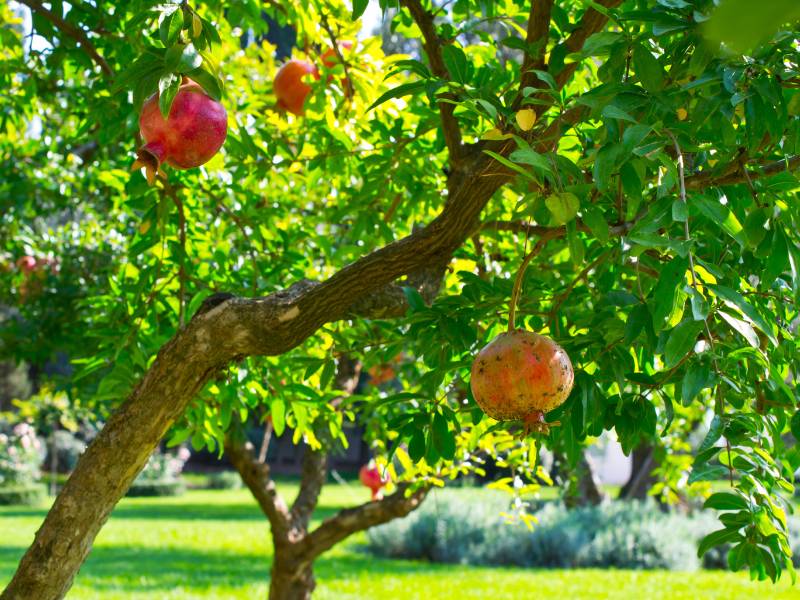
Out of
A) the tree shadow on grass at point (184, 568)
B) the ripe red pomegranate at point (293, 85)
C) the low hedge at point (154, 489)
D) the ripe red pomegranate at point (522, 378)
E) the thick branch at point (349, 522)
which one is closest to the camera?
the ripe red pomegranate at point (522, 378)

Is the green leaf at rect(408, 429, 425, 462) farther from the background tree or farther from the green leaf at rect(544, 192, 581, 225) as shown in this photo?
the green leaf at rect(544, 192, 581, 225)

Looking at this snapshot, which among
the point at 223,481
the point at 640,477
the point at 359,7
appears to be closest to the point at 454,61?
the point at 359,7

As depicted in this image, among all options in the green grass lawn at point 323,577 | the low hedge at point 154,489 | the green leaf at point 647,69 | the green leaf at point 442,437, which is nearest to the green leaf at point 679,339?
the green leaf at point 647,69

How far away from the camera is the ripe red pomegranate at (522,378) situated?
1.63 metres

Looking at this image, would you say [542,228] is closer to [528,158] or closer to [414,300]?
[414,300]

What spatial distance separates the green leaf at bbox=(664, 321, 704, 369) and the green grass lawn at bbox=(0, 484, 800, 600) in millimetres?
8021

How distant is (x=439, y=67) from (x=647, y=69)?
4.29 ft

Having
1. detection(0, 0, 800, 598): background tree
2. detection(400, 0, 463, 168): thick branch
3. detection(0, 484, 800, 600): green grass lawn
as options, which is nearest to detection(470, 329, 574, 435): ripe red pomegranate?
detection(0, 0, 800, 598): background tree

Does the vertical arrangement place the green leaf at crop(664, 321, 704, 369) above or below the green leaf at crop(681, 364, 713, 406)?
above

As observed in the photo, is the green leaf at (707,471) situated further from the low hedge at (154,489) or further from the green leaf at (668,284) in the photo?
the low hedge at (154,489)

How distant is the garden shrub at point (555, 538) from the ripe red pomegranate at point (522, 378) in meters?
10.4

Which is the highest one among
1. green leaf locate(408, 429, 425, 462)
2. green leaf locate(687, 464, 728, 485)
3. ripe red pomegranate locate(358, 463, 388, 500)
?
green leaf locate(408, 429, 425, 462)

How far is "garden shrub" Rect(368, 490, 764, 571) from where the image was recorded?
464 inches

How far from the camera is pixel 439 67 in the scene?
280cm
